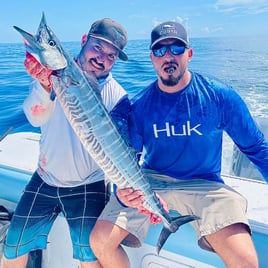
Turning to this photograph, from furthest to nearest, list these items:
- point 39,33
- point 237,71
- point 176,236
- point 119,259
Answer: point 237,71 → point 176,236 → point 119,259 → point 39,33

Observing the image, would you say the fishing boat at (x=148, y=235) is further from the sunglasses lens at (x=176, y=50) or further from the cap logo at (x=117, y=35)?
the cap logo at (x=117, y=35)

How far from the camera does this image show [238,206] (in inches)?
74.5

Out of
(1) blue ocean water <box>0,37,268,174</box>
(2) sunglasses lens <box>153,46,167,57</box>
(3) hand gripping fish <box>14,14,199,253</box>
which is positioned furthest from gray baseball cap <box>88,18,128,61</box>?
(1) blue ocean water <box>0,37,268,174</box>

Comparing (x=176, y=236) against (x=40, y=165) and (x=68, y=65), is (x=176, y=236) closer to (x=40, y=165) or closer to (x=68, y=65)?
(x=40, y=165)

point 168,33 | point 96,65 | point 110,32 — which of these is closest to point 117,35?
point 110,32

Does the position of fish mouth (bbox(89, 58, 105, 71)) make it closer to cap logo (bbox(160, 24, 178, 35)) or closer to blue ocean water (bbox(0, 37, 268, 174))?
cap logo (bbox(160, 24, 178, 35))

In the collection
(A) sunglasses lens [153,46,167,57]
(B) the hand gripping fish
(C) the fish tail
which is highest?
(A) sunglasses lens [153,46,167,57]

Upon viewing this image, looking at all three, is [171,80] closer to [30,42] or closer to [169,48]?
[169,48]

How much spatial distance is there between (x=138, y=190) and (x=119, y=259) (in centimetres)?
39

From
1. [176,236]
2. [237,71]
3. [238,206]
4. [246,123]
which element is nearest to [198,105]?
[246,123]

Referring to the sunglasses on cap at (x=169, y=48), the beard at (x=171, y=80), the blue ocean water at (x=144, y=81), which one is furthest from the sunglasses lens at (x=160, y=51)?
the blue ocean water at (x=144, y=81)

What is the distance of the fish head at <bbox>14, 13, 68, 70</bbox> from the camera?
145 cm

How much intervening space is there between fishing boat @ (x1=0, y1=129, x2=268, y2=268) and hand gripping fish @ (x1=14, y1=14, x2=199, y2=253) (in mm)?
196

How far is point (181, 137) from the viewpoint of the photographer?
6.83 feet
